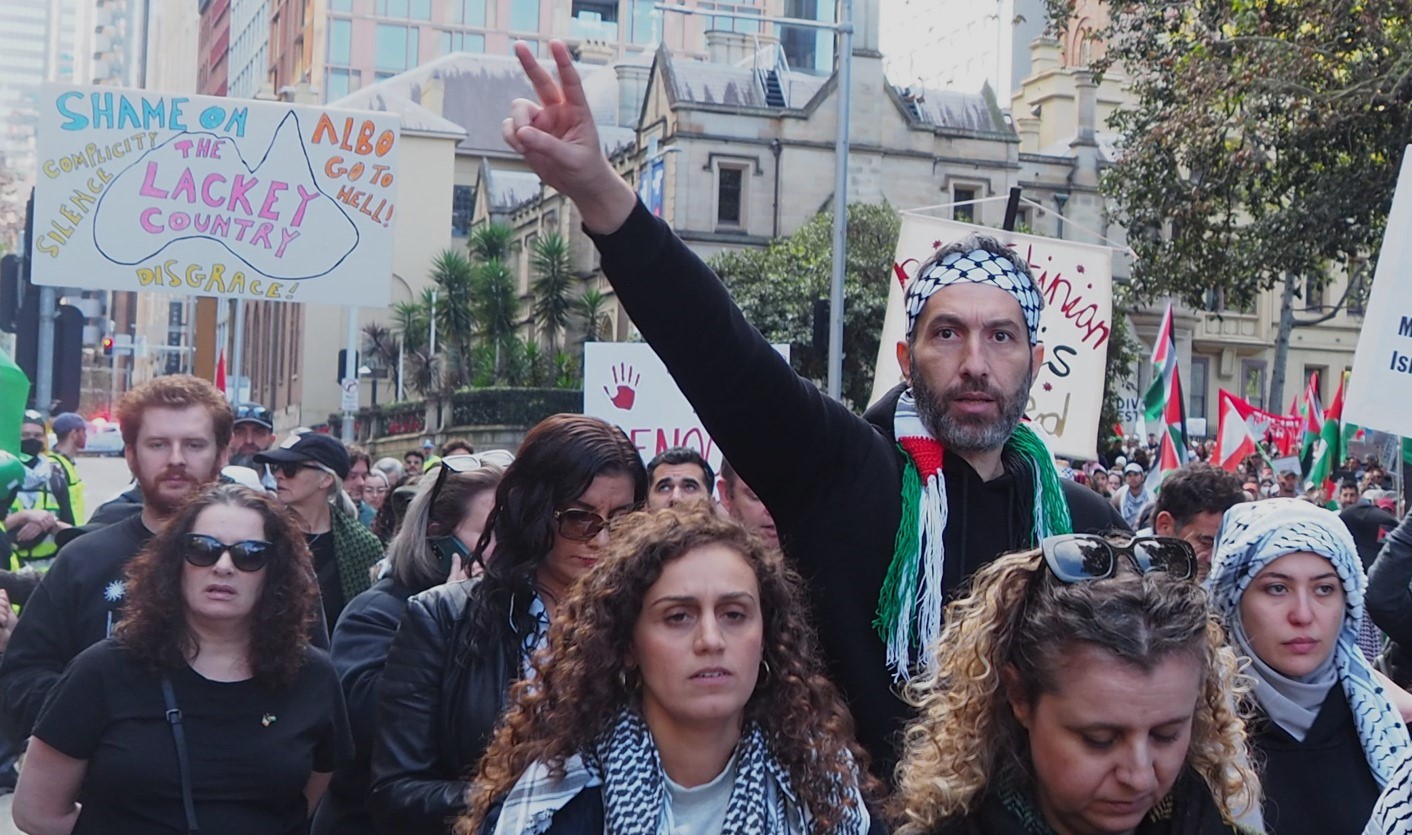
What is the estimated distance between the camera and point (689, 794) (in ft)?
9.47

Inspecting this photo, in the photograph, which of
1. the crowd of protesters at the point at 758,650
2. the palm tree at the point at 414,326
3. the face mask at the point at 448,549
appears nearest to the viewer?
the crowd of protesters at the point at 758,650

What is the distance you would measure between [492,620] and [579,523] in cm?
29

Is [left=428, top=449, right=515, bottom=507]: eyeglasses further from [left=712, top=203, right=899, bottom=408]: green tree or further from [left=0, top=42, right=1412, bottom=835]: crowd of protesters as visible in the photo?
[left=712, top=203, right=899, bottom=408]: green tree

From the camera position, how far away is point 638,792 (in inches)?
110

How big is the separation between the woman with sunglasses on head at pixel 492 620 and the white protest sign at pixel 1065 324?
3967mm

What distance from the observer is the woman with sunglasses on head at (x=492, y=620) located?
12.2 ft

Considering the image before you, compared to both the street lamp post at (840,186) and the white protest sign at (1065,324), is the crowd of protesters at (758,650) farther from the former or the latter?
the street lamp post at (840,186)

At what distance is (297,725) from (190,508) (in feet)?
2.07

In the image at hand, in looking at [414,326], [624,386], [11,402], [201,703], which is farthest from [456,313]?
[201,703]

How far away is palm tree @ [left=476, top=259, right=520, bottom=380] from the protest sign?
4785 cm

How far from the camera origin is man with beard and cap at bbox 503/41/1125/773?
3.03m

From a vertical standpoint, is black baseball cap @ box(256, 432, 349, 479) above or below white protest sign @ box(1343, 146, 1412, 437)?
below

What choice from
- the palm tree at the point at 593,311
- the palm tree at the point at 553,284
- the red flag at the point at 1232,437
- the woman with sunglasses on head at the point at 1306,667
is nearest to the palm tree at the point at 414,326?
the palm tree at the point at 553,284

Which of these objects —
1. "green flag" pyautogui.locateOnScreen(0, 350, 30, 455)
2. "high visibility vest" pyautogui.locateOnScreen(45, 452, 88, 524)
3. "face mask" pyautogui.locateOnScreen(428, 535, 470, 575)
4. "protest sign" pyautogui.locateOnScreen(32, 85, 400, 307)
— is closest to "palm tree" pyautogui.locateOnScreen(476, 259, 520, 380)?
"high visibility vest" pyautogui.locateOnScreen(45, 452, 88, 524)
